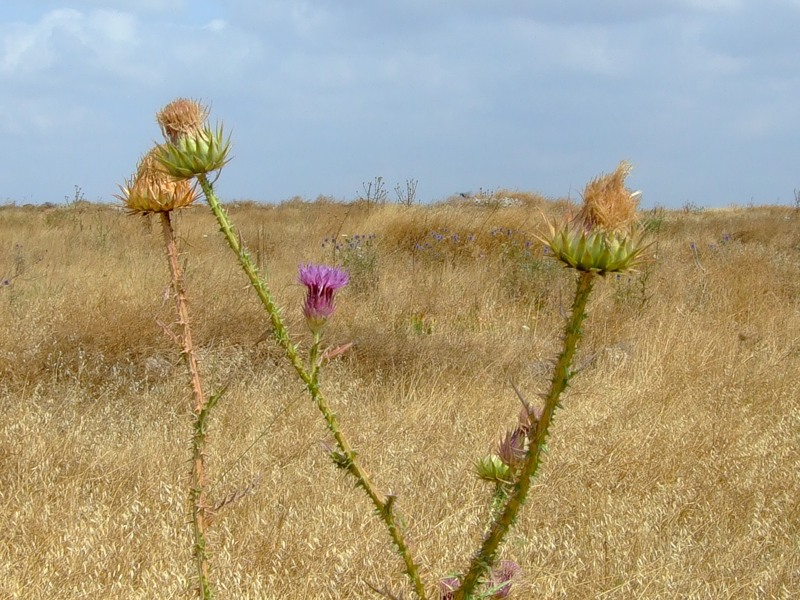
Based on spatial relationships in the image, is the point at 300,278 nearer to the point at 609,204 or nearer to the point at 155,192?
the point at 155,192

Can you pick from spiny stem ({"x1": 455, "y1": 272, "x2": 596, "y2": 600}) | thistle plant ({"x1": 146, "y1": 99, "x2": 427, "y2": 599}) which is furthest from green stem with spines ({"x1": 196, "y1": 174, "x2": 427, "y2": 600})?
spiny stem ({"x1": 455, "y1": 272, "x2": 596, "y2": 600})

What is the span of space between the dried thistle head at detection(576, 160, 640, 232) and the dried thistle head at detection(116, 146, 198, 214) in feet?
1.94

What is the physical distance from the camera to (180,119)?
1.10 m

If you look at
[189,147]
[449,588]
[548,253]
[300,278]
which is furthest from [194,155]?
[449,588]

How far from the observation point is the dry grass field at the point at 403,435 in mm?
2287

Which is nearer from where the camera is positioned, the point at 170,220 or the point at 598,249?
the point at 598,249

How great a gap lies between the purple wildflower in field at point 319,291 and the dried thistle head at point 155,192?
21 centimetres

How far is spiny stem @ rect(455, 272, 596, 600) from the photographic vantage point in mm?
858

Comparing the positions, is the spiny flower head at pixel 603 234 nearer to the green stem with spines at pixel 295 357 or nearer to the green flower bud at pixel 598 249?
the green flower bud at pixel 598 249

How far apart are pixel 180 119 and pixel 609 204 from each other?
599mm

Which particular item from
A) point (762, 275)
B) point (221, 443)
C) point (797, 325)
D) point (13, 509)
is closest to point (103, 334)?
point (221, 443)

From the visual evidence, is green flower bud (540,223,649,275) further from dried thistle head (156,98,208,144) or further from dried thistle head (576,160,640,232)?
dried thistle head (156,98,208,144)

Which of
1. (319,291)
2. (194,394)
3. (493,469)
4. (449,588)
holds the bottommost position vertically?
(449,588)

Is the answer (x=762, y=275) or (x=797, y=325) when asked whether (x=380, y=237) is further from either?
(x=797, y=325)
